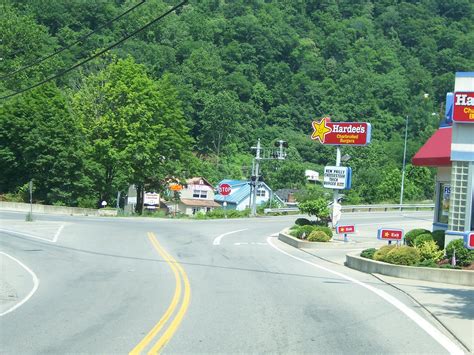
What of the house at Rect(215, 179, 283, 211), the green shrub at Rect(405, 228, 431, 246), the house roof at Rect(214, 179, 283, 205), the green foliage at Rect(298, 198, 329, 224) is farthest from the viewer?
the house at Rect(215, 179, 283, 211)

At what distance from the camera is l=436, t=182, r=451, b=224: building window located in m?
27.0

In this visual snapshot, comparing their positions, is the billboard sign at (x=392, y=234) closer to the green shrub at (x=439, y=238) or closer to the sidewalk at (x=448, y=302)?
the green shrub at (x=439, y=238)

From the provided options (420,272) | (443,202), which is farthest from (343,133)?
(420,272)

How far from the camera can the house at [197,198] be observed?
303 ft

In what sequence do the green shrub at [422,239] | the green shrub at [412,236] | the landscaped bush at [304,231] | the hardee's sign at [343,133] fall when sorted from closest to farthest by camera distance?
the green shrub at [422,239] → the green shrub at [412,236] → the landscaped bush at [304,231] → the hardee's sign at [343,133]

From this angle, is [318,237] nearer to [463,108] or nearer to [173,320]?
[463,108]

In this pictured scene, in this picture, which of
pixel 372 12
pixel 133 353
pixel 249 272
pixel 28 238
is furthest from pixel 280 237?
pixel 372 12

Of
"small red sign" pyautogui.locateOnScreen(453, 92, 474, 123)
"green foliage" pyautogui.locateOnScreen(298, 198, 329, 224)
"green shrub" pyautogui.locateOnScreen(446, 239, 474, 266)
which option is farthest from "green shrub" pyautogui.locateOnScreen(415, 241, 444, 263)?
"green foliage" pyautogui.locateOnScreen(298, 198, 329, 224)

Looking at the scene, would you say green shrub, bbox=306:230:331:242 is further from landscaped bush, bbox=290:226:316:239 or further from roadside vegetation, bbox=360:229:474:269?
roadside vegetation, bbox=360:229:474:269

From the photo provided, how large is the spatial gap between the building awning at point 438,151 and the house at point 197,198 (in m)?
65.4

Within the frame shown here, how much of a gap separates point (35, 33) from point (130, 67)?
157 feet

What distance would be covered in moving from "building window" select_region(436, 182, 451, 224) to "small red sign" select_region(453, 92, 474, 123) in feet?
18.1

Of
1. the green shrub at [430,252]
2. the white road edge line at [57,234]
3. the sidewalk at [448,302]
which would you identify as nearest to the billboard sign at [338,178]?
the white road edge line at [57,234]

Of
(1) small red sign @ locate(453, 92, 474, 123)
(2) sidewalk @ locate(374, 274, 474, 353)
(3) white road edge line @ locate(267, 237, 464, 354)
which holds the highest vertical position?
(1) small red sign @ locate(453, 92, 474, 123)
